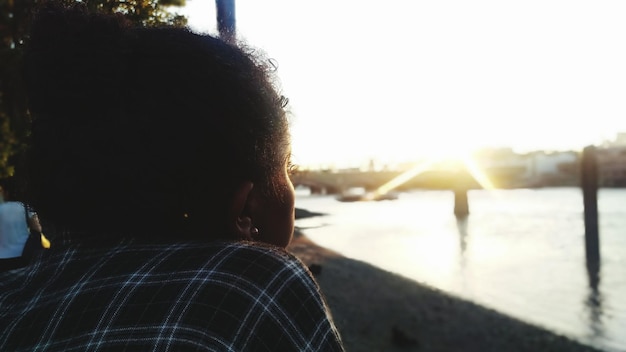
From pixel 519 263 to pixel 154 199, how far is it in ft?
52.6

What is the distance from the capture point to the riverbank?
23.7 feet

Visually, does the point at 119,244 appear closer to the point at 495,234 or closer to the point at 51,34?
the point at 51,34

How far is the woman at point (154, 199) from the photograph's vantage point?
0.91 metres

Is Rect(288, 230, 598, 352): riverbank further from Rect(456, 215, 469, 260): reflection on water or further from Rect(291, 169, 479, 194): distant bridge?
Rect(291, 169, 479, 194): distant bridge

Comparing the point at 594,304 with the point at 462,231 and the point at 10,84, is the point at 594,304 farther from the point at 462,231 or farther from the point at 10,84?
the point at 462,231

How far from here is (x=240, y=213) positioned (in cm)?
121

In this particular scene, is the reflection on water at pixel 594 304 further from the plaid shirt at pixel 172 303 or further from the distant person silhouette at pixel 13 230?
the plaid shirt at pixel 172 303

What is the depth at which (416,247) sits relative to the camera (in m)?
19.9

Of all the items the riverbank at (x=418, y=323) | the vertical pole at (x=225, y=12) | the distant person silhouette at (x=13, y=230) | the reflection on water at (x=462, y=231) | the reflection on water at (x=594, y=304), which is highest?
the vertical pole at (x=225, y=12)

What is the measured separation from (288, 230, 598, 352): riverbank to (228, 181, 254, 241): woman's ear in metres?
5.91

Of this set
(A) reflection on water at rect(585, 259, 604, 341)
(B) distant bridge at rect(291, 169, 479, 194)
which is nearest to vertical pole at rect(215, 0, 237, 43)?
(A) reflection on water at rect(585, 259, 604, 341)

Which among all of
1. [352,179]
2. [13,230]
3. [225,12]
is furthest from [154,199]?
[352,179]

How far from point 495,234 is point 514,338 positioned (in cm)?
1703

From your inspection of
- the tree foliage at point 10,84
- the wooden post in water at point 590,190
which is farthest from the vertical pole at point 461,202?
the tree foliage at point 10,84
